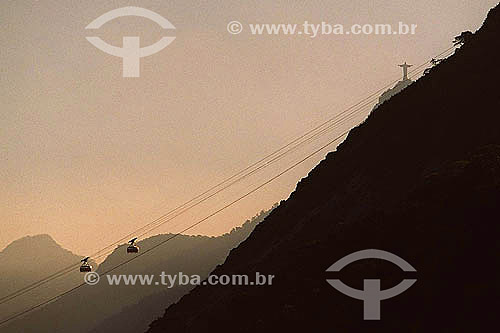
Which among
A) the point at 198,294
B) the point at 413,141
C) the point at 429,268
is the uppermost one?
the point at 413,141

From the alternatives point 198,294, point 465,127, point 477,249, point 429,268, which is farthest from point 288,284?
point 198,294

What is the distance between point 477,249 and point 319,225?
16.6m

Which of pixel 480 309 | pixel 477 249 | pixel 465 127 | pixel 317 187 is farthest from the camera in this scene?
pixel 317 187

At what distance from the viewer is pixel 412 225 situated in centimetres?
3180

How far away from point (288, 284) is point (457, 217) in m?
9.06

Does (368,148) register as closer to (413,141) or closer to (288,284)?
(413,141)

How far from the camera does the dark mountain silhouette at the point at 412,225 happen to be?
89.9 ft

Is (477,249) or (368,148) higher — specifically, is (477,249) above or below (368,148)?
below

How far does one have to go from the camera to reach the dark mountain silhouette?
27391 mm

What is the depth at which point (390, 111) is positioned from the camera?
54469mm

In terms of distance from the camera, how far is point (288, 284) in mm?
34000

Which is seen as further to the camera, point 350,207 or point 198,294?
point 198,294

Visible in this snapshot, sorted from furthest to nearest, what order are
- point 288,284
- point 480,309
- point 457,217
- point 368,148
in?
point 368,148 → point 288,284 → point 457,217 → point 480,309

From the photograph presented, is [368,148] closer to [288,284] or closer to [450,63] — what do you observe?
[450,63]
